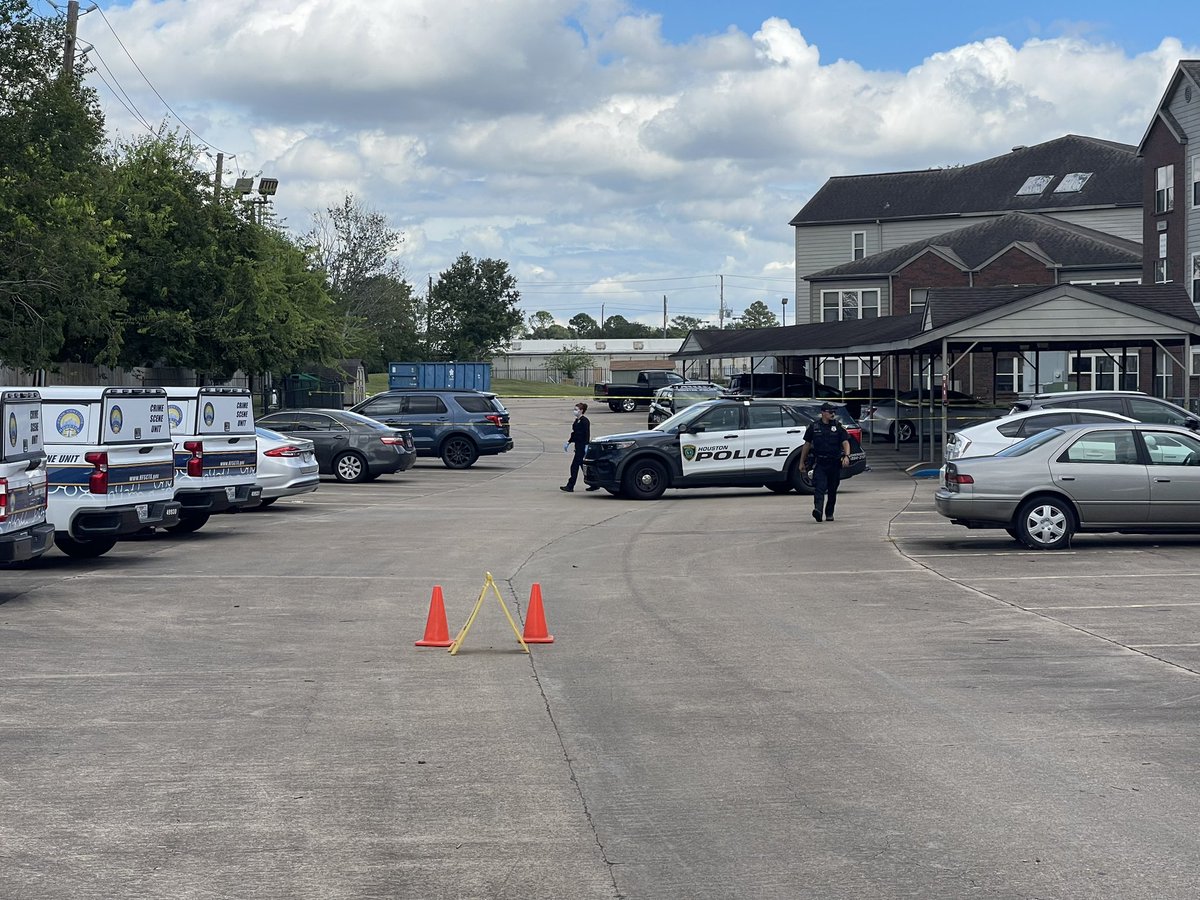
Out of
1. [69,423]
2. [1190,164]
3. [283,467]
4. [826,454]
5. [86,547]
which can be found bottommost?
[86,547]

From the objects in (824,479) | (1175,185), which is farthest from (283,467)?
(1175,185)

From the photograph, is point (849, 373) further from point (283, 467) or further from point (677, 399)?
point (283, 467)

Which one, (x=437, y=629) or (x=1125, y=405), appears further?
(x=1125, y=405)

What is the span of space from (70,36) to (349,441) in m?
9.47

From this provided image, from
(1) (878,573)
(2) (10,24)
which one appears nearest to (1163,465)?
(1) (878,573)

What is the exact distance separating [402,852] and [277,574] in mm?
10128

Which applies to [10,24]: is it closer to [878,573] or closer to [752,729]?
[878,573]

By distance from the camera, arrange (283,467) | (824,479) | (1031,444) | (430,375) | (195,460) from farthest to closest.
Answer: (430,375) → (283,467) → (824,479) → (195,460) → (1031,444)

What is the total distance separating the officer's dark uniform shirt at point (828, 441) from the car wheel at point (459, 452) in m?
15.4

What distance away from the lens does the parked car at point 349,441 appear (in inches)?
1189

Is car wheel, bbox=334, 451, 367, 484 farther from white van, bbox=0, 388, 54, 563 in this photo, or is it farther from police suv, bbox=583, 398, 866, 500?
white van, bbox=0, 388, 54, 563

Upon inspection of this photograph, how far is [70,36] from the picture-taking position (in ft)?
92.1

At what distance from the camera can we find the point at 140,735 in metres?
8.27

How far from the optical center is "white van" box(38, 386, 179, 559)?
1581 centimetres
